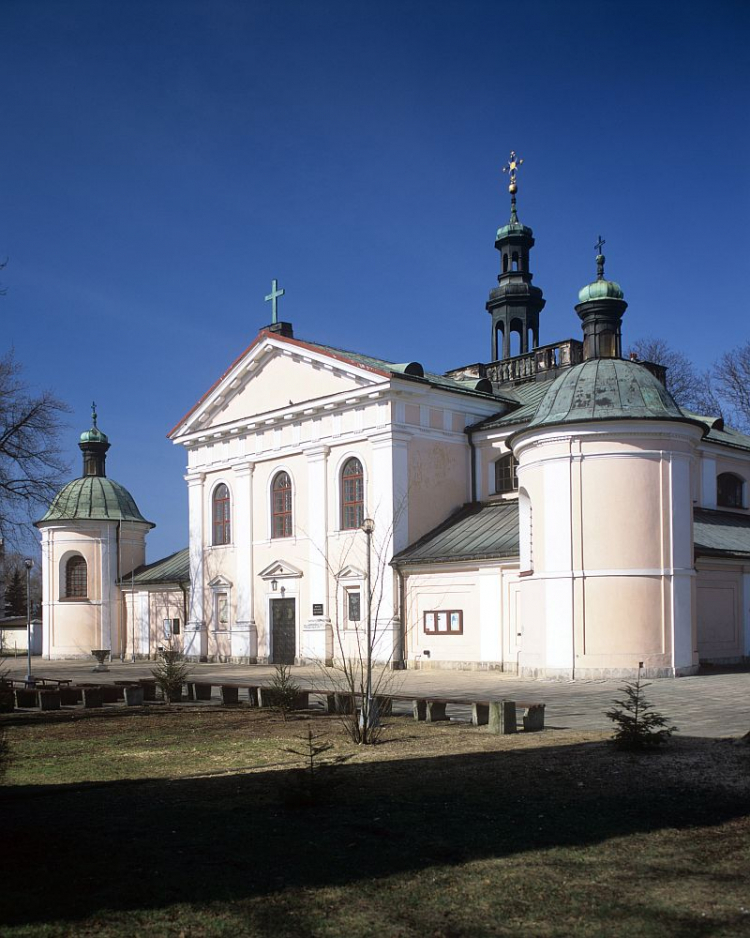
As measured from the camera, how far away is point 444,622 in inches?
1177

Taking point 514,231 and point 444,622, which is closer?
point 444,622

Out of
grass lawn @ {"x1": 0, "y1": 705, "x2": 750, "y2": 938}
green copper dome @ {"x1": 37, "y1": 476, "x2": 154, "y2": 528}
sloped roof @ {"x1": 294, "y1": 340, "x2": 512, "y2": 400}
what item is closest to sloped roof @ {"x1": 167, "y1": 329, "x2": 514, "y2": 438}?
sloped roof @ {"x1": 294, "y1": 340, "x2": 512, "y2": 400}

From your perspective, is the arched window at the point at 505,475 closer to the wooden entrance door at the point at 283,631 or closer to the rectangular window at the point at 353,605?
the rectangular window at the point at 353,605

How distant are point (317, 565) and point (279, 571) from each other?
2097 millimetres

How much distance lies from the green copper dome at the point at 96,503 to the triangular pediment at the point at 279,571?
12977 millimetres

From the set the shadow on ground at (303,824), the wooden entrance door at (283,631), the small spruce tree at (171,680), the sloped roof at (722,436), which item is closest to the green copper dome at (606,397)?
the sloped roof at (722,436)

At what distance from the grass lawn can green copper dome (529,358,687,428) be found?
12.7m

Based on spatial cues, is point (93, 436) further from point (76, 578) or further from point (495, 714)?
point (495, 714)

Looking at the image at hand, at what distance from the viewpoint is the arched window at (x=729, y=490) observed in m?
35.1

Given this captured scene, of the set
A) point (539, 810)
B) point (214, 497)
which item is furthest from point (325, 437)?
point (539, 810)

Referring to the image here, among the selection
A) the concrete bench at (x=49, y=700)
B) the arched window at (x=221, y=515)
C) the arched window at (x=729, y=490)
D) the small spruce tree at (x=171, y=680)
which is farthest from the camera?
the arched window at (x=221, y=515)

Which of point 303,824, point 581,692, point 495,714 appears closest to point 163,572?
point 581,692

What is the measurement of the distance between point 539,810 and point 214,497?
103ft

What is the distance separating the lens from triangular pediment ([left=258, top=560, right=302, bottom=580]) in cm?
3475
